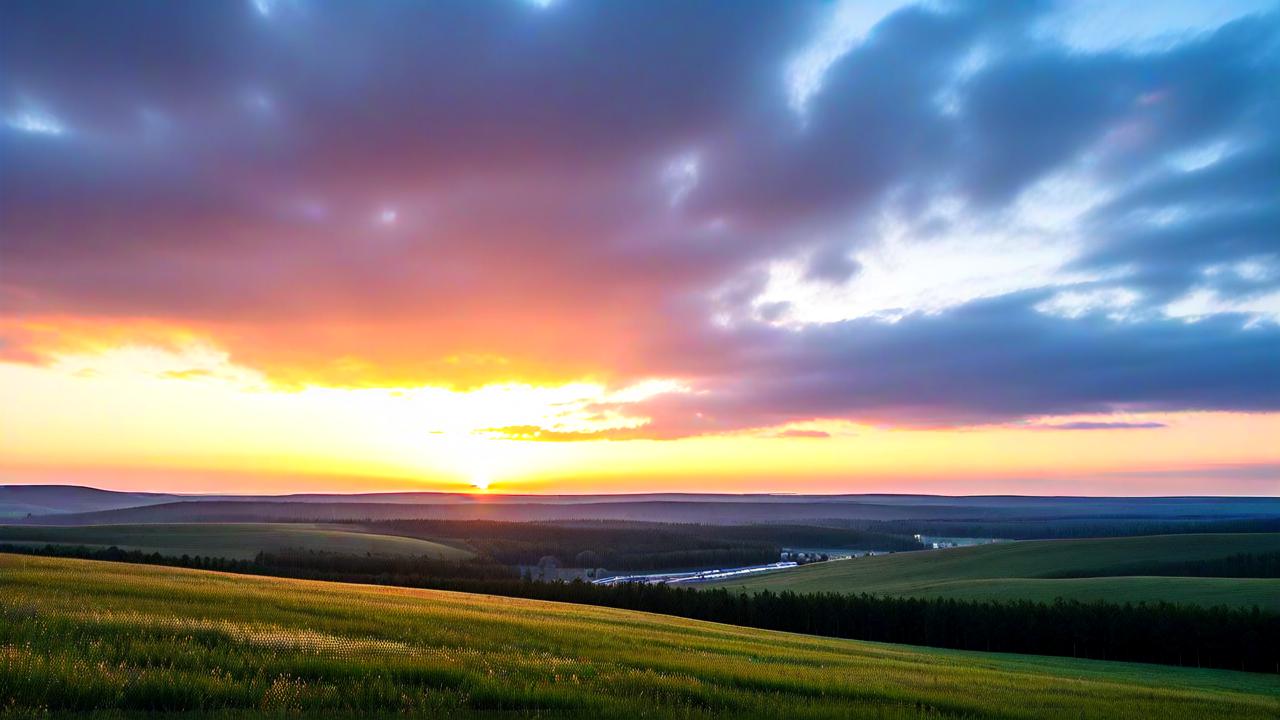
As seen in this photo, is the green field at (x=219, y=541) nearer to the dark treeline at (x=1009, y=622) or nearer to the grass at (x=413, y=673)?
the dark treeline at (x=1009, y=622)

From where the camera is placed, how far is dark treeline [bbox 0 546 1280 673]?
193ft

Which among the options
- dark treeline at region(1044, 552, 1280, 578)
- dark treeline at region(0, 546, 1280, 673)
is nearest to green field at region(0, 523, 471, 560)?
dark treeline at region(0, 546, 1280, 673)

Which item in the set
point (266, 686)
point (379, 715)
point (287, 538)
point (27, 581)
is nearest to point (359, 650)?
point (266, 686)

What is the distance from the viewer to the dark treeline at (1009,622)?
58719mm

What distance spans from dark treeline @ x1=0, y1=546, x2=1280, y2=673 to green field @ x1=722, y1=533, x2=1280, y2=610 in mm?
15570

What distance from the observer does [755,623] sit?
7825 centimetres

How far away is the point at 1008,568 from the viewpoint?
127m

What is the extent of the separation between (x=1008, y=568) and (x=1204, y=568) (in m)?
29.6

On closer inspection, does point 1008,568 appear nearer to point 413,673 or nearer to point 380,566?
point 380,566

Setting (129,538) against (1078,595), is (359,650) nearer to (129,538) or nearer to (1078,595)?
(1078,595)

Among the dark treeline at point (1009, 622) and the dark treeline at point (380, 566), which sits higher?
the dark treeline at point (1009, 622)

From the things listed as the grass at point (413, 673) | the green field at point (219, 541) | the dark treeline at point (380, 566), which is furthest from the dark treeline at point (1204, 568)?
the green field at point (219, 541)

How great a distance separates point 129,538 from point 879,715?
219m

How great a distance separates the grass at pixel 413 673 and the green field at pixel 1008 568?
2951 inches
